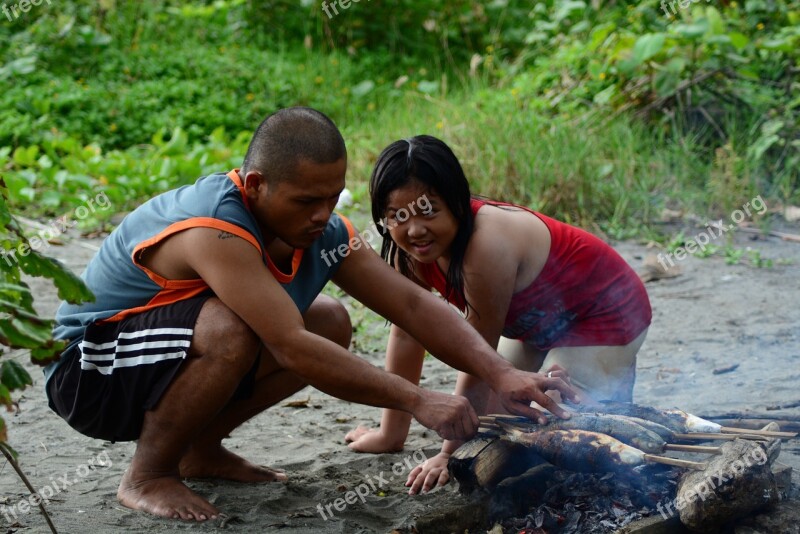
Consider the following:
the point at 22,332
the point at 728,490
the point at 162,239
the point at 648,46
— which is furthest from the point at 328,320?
the point at 648,46

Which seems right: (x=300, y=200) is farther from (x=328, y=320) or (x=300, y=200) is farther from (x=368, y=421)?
(x=368, y=421)

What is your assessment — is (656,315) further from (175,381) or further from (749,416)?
(175,381)

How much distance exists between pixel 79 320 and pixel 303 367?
31.8 inches

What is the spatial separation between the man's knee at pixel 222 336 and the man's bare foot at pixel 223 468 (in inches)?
23.2

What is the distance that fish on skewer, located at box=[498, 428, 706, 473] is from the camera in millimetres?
2482

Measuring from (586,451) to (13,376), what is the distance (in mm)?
1546

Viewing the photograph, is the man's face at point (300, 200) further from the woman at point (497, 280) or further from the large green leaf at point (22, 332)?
the large green leaf at point (22, 332)

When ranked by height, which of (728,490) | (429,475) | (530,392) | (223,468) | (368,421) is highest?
(530,392)

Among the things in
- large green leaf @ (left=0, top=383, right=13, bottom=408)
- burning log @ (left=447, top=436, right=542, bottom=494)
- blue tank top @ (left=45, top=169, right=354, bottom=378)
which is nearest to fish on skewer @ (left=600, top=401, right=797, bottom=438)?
burning log @ (left=447, top=436, right=542, bottom=494)

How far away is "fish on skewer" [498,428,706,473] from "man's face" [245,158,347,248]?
90cm

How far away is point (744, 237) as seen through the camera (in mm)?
5883

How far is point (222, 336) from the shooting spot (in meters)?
2.70

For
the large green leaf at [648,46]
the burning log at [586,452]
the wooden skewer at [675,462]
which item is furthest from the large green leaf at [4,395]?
the large green leaf at [648,46]

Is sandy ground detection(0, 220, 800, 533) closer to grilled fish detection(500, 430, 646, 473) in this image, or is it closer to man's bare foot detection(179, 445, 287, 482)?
man's bare foot detection(179, 445, 287, 482)
